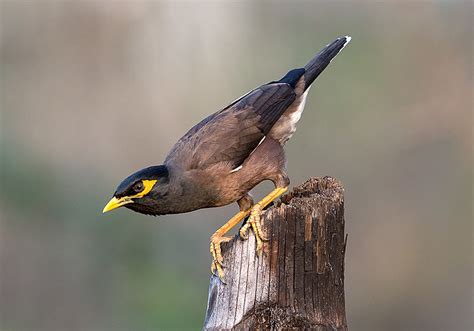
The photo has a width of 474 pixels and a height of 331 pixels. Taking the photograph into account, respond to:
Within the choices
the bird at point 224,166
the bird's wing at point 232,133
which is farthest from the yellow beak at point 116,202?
the bird's wing at point 232,133

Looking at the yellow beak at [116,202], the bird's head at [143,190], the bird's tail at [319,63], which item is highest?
the bird's tail at [319,63]

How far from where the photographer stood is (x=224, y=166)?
20.4ft

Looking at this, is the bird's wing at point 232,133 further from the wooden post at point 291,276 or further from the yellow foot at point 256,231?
the wooden post at point 291,276

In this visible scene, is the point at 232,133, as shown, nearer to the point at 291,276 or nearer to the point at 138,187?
the point at 138,187

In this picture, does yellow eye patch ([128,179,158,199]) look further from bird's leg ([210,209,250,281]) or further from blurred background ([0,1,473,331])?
blurred background ([0,1,473,331])

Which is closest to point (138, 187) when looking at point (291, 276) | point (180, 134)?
point (291, 276)

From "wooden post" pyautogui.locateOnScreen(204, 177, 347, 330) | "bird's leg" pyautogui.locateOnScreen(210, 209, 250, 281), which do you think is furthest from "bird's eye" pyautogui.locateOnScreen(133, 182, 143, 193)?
"wooden post" pyautogui.locateOnScreen(204, 177, 347, 330)

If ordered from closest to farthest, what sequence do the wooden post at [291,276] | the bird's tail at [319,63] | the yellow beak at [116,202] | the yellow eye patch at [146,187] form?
1. the wooden post at [291,276]
2. the yellow beak at [116,202]
3. the yellow eye patch at [146,187]
4. the bird's tail at [319,63]

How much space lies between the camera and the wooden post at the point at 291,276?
14.0 feet

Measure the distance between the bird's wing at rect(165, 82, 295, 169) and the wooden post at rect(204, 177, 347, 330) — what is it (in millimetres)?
1812

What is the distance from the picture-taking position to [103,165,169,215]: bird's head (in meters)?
5.68
